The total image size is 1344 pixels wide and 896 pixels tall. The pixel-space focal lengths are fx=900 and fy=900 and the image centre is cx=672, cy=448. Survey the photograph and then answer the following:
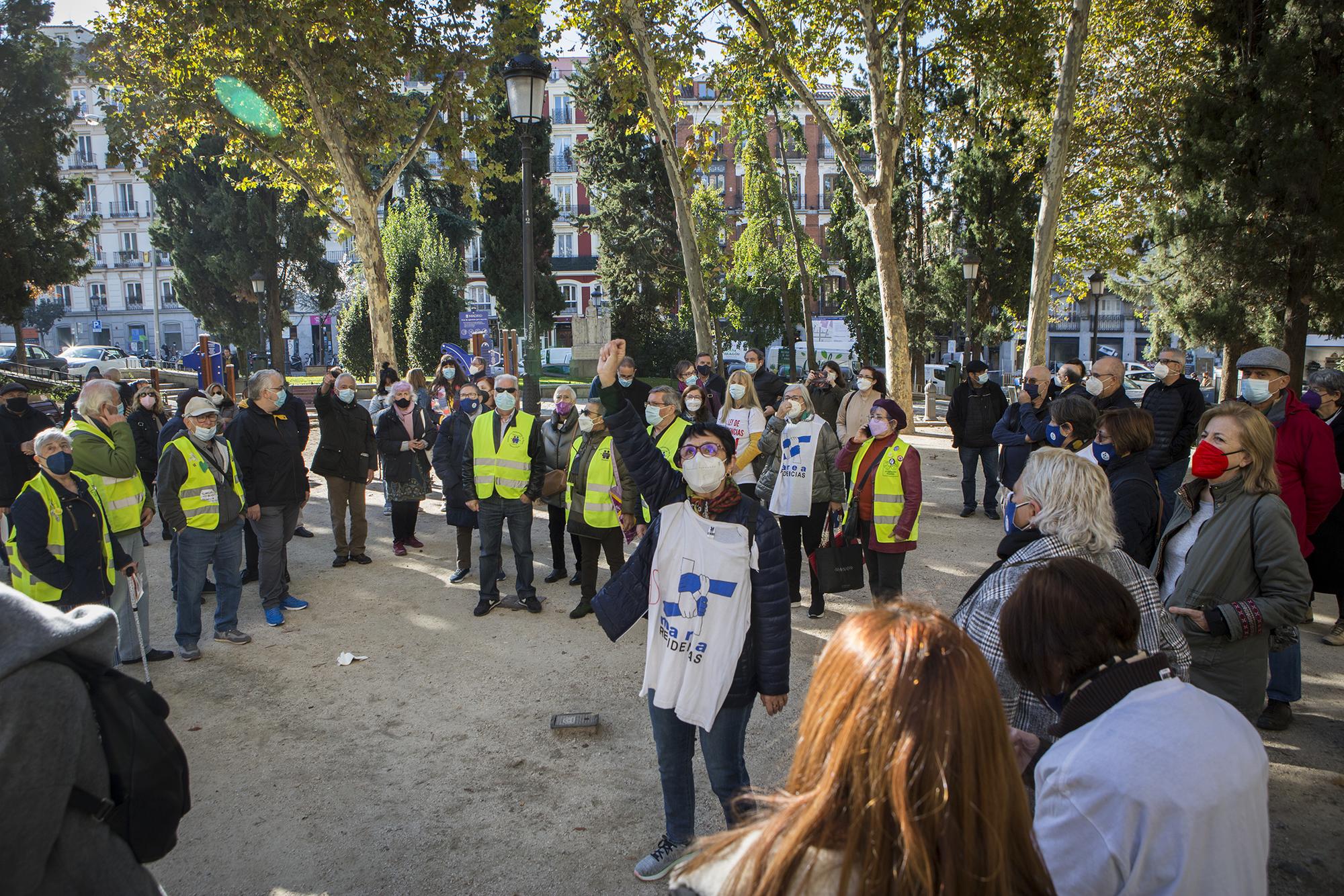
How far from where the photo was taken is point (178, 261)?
120 feet

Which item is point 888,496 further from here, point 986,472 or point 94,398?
point 986,472

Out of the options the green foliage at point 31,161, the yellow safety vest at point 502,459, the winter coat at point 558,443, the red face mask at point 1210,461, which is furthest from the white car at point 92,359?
the red face mask at point 1210,461

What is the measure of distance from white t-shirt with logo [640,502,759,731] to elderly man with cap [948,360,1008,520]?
760 centimetres

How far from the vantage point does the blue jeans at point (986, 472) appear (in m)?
10.5

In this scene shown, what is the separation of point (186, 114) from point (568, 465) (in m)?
14.4

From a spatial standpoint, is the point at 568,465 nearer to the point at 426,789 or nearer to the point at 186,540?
the point at 186,540

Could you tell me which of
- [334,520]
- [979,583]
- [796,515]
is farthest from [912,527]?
[334,520]

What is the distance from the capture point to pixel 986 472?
10789 mm

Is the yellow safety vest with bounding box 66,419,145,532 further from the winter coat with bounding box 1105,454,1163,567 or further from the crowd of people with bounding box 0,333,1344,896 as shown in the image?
the winter coat with bounding box 1105,454,1163,567

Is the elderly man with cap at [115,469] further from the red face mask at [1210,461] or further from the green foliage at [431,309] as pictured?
the green foliage at [431,309]

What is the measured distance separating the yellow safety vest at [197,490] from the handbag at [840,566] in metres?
4.24

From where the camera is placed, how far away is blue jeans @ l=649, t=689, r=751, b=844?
3.41m

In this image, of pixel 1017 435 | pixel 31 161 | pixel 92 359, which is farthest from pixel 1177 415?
pixel 92 359

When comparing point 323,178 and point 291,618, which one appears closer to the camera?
point 291,618
